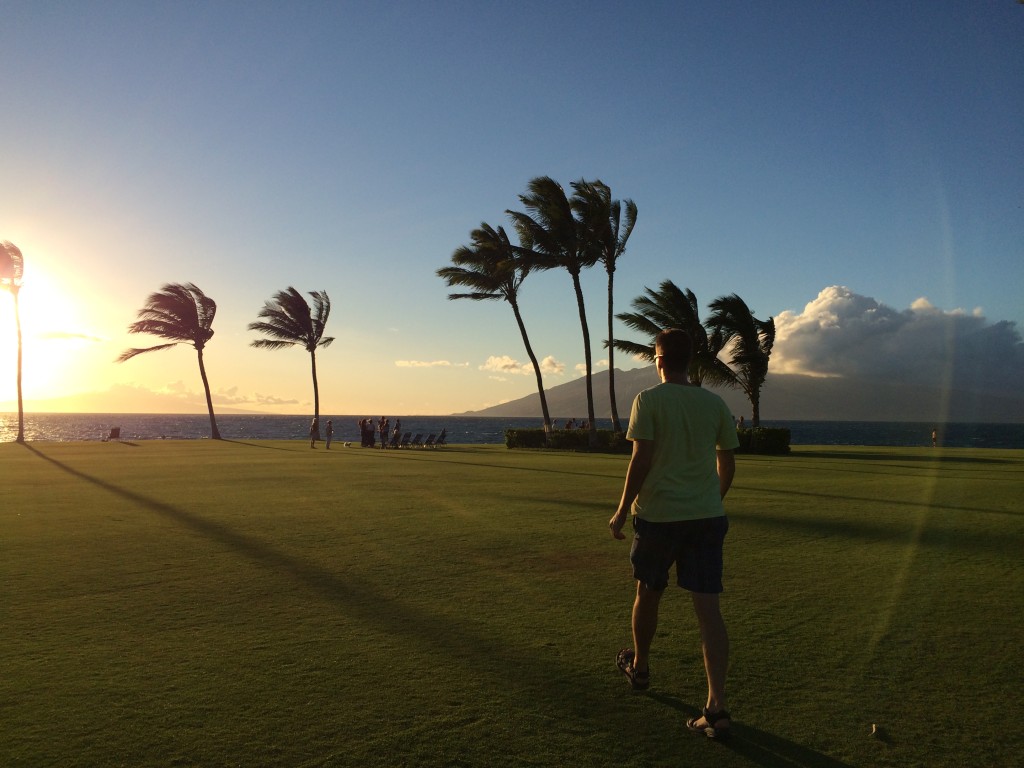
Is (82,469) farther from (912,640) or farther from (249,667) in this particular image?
(912,640)

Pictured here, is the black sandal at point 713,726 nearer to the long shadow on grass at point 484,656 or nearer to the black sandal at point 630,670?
the long shadow on grass at point 484,656

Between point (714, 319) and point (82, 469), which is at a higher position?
point (714, 319)

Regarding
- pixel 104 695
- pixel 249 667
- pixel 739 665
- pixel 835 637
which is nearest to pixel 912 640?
pixel 835 637

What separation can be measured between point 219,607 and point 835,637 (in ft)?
14.0

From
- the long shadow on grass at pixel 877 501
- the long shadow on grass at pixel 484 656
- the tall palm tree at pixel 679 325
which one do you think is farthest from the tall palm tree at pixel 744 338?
the long shadow on grass at pixel 484 656

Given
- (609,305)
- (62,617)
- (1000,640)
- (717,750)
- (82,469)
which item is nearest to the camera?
(717,750)

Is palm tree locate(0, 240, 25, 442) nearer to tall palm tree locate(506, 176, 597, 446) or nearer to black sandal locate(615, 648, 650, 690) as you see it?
tall palm tree locate(506, 176, 597, 446)

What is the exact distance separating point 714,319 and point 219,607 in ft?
106

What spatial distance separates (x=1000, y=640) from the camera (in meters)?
4.70

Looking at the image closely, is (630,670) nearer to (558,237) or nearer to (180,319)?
(558,237)

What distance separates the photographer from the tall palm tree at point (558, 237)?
103ft

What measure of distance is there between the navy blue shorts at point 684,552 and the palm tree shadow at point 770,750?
2.04 feet

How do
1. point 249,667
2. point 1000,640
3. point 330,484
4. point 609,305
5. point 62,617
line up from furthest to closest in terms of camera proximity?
point 609,305 < point 330,484 < point 62,617 < point 1000,640 < point 249,667

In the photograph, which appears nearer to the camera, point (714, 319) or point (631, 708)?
point (631, 708)
